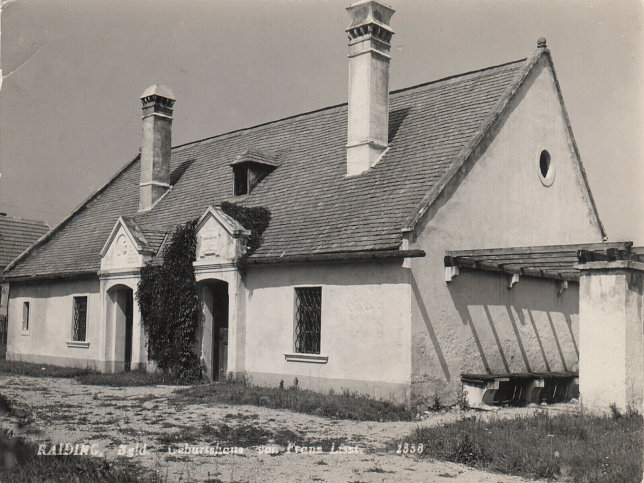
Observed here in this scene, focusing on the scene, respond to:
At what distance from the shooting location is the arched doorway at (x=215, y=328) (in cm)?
1639

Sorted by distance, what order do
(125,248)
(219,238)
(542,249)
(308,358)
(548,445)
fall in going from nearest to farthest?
(548,445) < (542,249) < (308,358) < (219,238) < (125,248)

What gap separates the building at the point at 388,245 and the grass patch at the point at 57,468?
6.03 m

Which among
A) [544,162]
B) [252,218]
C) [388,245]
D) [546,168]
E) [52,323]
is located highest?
[544,162]

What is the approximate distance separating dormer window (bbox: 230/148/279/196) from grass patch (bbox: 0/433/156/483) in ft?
35.7

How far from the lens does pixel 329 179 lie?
1591cm

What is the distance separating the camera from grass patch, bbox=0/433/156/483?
22.1ft

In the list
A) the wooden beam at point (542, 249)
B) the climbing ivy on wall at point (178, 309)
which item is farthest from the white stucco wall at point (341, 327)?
the climbing ivy on wall at point (178, 309)

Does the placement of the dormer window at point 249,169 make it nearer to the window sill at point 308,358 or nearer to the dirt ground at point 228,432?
the window sill at point 308,358

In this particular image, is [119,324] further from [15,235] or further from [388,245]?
[15,235]

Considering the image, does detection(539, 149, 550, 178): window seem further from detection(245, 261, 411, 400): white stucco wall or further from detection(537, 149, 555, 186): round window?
detection(245, 261, 411, 400): white stucco wall

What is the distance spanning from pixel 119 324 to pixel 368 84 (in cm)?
957

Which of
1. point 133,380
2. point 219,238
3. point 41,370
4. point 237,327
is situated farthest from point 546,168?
point 41,370

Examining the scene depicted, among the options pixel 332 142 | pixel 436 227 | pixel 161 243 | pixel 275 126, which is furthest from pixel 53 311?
pixel 436 227

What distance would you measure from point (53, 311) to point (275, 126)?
8829mm
